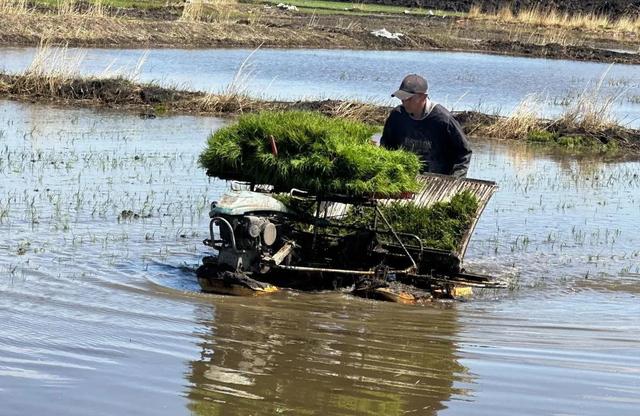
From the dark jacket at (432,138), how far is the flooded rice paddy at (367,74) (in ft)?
41.1

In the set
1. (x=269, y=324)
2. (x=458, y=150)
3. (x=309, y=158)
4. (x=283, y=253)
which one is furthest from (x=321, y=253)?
(x=458, y=150)

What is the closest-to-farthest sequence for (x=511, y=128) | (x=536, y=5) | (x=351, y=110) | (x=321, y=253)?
(x=321, y=253) < (x=511, y=128) < (x=351, y=110) < (x=536, y=5)

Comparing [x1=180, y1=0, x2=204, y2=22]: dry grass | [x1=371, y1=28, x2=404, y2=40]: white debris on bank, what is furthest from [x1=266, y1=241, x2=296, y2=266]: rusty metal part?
[x1=371, y1=28, x2=404, y2=40]: white debris on bank

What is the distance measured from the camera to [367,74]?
32312 mm

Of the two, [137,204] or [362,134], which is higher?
[362,134]

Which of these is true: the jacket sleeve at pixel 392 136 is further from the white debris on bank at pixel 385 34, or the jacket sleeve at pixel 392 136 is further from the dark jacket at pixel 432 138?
the white debris on bank at pixel 385 34

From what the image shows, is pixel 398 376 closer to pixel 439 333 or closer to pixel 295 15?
pixel 439 333

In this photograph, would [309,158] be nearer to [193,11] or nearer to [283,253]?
[283,253]

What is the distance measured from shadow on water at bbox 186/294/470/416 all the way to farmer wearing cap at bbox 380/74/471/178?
1.81 metres

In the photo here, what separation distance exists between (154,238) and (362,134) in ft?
9.84

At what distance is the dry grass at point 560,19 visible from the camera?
56969mm

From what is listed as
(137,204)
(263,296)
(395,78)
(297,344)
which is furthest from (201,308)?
(395,78)

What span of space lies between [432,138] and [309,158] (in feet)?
6.93

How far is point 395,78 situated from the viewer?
31672 millimetres
